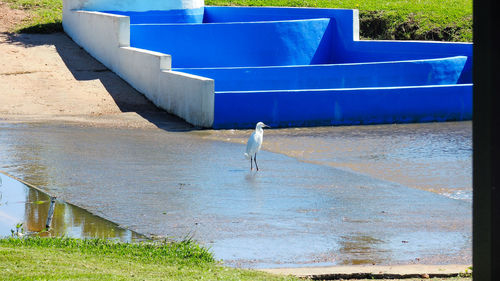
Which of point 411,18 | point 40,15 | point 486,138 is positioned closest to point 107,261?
point 486,138

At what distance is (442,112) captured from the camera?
1709 cm

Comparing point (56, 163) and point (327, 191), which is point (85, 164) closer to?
point (56, 163)

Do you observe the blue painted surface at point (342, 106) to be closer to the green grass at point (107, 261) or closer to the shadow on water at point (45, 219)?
the shadow on water at point (45, 219)

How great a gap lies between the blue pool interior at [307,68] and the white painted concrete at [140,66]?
370mm

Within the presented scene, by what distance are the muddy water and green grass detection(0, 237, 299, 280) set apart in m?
0.55

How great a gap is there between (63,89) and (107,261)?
12.4 metres

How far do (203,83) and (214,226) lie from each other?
7.26 meters

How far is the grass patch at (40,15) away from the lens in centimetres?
2318

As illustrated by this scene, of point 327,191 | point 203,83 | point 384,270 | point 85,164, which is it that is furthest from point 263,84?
point 384,270

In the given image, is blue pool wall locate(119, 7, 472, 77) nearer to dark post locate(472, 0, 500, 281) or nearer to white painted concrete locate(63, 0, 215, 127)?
white painted concrete locate(63, 0, 215, 127)

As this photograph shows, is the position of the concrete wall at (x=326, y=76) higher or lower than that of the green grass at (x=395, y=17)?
lower

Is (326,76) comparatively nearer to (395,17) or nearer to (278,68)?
(278,68)

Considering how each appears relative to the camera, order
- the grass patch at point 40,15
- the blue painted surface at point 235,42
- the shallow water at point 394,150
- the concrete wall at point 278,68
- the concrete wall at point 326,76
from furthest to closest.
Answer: the grass patch at point 40,15 → the blue painted surface at point 235,42 → the concrete wall at point 326,76 → the concrete wall at point 278,68 → the shallow water at point 394,150

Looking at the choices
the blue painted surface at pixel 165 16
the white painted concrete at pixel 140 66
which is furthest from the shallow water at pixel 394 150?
the blue painted surface at pixel 165 16
